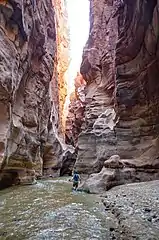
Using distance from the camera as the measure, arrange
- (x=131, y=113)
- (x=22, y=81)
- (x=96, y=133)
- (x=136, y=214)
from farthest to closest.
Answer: (x=96, y=133) → (x=22, y=81) → (x=131, y=113) → (x=136, y=214)

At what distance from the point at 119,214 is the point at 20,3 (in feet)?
46.0

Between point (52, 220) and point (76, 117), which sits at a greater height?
point (76, 117)

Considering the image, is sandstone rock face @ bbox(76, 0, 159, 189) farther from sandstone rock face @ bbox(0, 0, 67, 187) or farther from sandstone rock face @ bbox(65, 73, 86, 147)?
sandstone rock face @ bbox(65, 73, 86, 147)

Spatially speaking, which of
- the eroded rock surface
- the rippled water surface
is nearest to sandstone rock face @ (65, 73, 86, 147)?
the eroded rock surface

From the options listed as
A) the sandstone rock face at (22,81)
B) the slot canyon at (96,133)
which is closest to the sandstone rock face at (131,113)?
the slot canyon at (96,133)

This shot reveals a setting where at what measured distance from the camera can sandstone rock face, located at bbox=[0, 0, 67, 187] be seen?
1543cm

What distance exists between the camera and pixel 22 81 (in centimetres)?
2070

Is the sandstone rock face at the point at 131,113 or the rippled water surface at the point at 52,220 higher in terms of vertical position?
the sandstone rock face at the point at 131,113

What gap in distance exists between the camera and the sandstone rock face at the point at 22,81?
15430mm

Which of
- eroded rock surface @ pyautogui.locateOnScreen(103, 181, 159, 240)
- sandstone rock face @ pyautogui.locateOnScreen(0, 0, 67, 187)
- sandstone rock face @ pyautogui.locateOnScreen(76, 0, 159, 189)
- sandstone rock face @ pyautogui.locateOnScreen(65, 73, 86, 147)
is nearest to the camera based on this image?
eroded rock surface @ pyautogui.locateOnScreen(103, 181, 159, 240)

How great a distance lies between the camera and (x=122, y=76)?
70.5 feet

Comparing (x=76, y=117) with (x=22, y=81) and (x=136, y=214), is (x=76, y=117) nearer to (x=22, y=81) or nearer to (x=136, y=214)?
(x=22, y=81)

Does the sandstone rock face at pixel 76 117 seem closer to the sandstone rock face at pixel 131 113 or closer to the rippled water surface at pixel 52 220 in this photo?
the sandstone rock face at pixel 131 113

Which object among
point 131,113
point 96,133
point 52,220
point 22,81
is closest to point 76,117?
point 96,133
